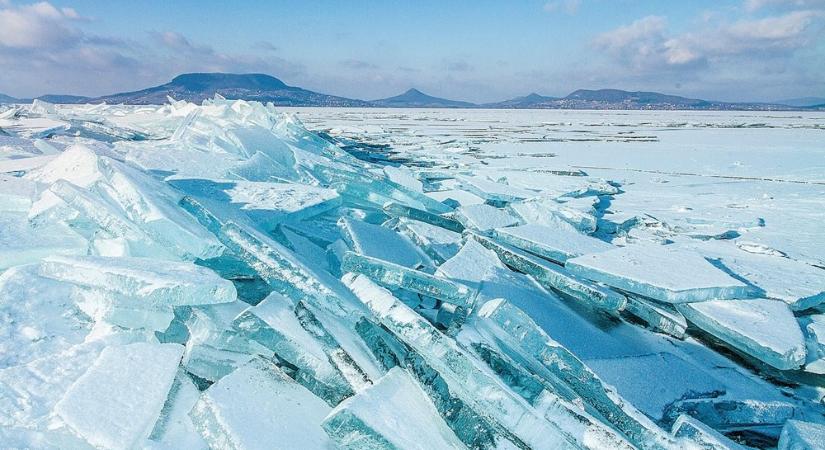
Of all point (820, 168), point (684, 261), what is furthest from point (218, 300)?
point (820, 168)

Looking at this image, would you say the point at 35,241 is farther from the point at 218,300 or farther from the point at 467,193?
the point at 467,193

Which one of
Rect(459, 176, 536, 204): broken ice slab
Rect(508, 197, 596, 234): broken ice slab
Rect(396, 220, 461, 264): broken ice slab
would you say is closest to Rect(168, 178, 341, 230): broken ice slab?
Rect(396, 220, 461, 264): broken ice slab

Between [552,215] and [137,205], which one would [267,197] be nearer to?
[137,205]

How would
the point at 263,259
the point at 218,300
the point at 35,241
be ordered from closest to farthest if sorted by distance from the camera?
1. the point at 218,300
2. the point at 263,259
3. the point at 35,241

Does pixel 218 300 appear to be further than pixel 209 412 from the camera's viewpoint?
Yes

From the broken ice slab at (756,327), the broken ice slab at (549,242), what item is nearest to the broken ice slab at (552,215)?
the broken ice slab at (549,242)

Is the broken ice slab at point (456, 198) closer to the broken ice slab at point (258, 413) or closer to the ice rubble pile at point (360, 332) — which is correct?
the ice rubble pile at point (360, 332)
